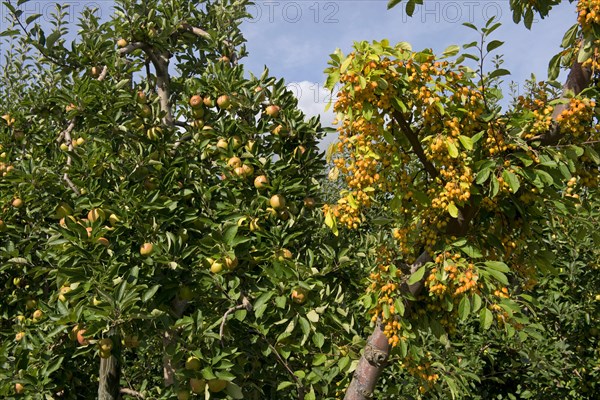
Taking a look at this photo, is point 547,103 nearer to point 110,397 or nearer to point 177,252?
point 177,252

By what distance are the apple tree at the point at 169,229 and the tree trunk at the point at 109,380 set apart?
1 centimetres

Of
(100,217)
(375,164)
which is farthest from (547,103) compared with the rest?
(100,217)

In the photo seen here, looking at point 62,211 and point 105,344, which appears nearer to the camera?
point 105,344

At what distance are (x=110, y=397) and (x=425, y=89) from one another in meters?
2.99

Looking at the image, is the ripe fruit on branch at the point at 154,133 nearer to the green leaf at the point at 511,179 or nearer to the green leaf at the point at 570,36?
the green leaf at the point at 511,179

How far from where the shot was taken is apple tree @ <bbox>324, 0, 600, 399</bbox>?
2791mm

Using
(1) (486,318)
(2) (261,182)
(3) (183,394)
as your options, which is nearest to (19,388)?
(3) (183,394)

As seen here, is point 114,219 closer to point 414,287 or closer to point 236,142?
point 236,142

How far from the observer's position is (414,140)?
3051mm

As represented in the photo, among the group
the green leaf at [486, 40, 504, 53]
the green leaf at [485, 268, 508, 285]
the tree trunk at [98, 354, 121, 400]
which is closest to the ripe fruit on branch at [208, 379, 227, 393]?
the tree trunk at [98, 354, 121, 400]

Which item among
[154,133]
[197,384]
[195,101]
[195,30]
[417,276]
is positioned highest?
[195,30]

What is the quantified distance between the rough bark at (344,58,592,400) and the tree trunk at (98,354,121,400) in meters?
1.71

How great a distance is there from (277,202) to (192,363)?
106 cm

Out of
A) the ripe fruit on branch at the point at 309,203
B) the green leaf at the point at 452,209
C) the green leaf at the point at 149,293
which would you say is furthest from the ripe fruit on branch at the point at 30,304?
the green leaf at the point at 452,209
